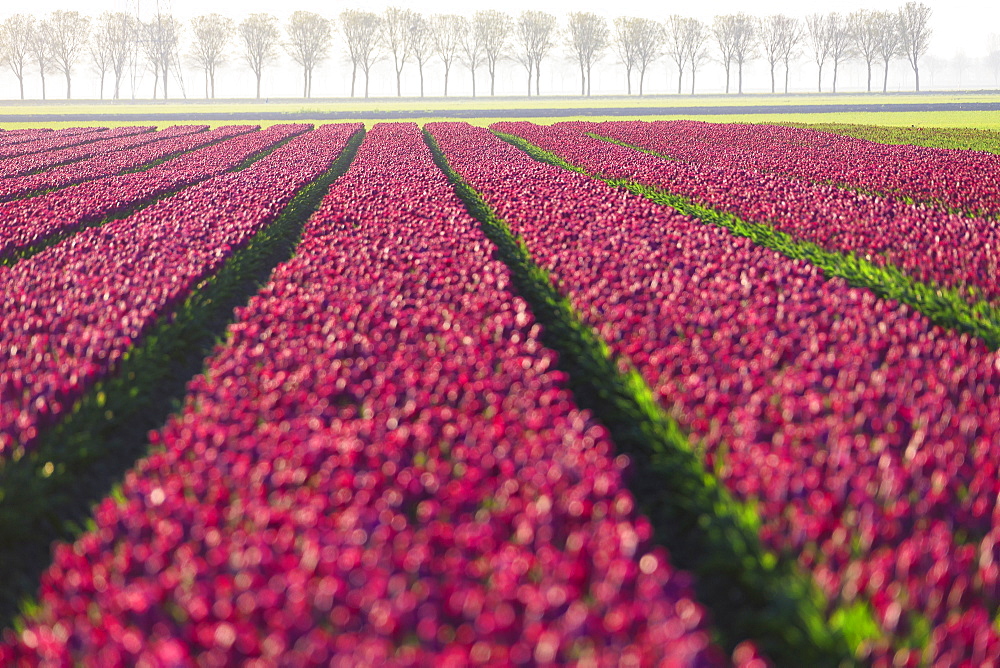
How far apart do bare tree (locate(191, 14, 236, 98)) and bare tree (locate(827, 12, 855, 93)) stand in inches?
3895

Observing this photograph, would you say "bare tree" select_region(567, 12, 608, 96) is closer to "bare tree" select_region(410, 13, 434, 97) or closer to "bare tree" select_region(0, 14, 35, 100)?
"bare tree" select_region(410, 13, 434, 97)

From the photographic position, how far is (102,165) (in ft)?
84.1

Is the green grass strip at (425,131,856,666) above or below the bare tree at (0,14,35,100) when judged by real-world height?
below

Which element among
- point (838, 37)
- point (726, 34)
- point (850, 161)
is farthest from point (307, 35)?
point (850, 161)

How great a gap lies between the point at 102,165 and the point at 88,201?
10.2 m

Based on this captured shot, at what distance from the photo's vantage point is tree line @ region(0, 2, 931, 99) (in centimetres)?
11525

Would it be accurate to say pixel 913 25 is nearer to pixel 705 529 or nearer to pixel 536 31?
pixel 536 31

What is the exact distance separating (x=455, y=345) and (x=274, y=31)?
12568cm

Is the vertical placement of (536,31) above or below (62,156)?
above

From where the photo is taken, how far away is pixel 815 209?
14102 mm

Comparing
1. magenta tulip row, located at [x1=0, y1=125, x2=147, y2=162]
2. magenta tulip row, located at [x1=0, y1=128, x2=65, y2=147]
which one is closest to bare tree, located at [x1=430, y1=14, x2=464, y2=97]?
magenta tulip row, located at [x1=0, y1=125, x2=147, y2=162]

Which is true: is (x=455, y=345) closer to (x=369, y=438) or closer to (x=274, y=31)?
(x=369, y=438)

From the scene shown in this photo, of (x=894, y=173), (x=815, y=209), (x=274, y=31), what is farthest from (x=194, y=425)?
(x=274, y=31)

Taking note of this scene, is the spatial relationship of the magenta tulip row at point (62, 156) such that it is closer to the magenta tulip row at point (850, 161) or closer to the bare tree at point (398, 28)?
the magenta tulip row at point (850, 161)
